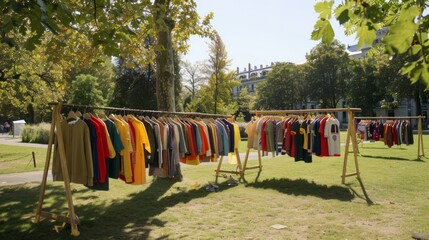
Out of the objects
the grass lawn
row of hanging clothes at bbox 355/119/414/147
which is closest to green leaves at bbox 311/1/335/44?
the grass lawn

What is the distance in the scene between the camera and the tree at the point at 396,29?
66.7 inches

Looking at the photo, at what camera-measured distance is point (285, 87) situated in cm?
6662

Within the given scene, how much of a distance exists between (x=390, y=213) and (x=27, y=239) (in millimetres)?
6038

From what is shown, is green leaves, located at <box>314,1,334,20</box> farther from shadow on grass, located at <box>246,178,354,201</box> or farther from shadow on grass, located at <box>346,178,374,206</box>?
shadow on grass, located at <box>246,178,354,201</box>

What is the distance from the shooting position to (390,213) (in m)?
6.44

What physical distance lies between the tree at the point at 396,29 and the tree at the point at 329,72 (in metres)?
60.6

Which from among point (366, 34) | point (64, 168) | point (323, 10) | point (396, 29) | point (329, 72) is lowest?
point (64, 168)

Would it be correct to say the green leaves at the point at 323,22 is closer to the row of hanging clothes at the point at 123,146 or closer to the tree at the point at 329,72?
the row of hanging clothes at the point at 123,146

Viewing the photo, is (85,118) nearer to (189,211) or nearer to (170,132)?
(170,132)

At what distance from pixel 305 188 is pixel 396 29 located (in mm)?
7597

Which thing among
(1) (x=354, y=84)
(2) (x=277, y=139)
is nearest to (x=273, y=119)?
(2) (x=277, y=139)

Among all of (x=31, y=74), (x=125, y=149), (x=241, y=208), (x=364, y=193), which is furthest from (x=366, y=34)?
(x=31, y=74)

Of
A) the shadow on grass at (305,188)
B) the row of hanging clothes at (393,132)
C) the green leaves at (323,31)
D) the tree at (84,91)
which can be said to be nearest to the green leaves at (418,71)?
the green leaves at (323,31)

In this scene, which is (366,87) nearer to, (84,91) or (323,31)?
(84,91)
